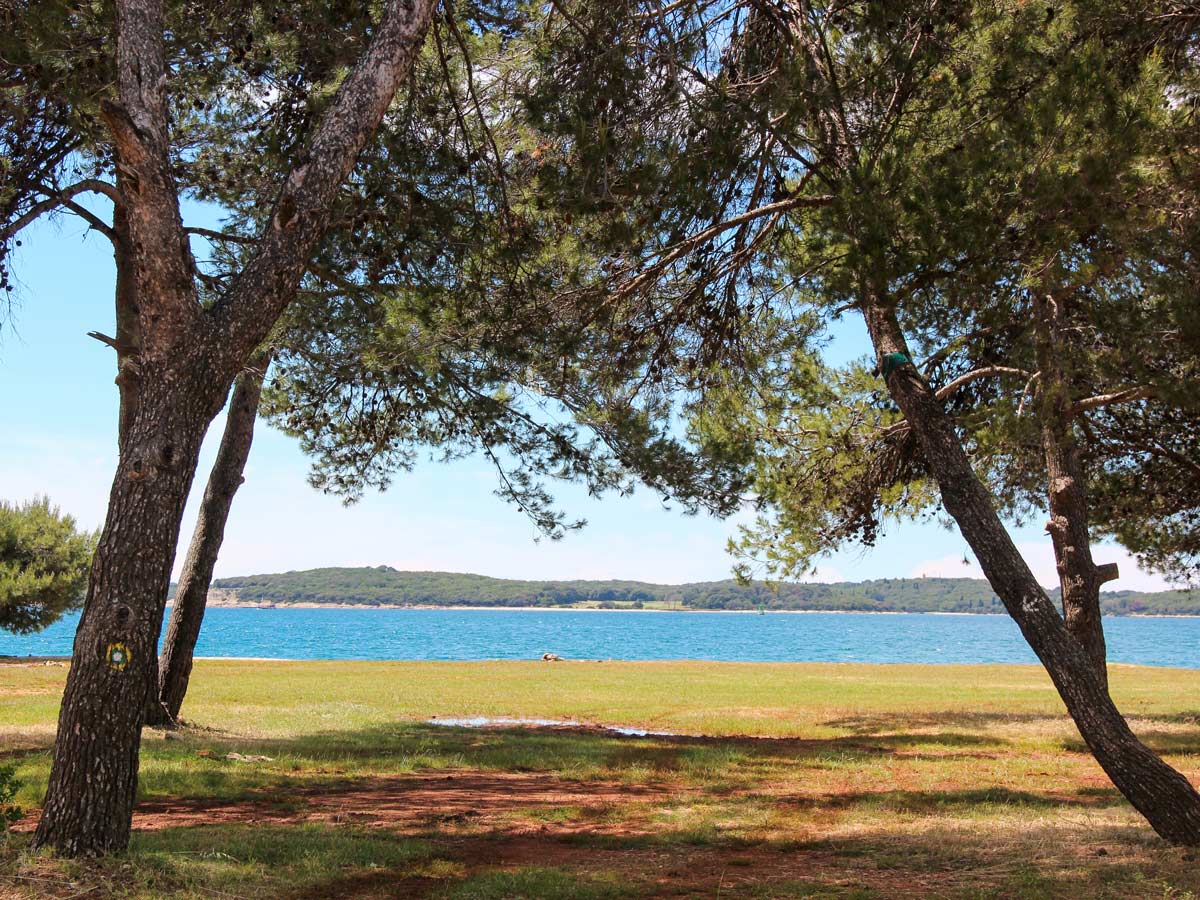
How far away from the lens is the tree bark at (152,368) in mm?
5023

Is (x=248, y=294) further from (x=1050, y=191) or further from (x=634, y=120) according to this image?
(x=1050, y=191)

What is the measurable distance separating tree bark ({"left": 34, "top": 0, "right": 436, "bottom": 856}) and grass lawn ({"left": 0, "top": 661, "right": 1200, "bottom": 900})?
19.2 inches

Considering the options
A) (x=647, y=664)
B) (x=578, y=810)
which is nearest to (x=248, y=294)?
(x=578, y=810)

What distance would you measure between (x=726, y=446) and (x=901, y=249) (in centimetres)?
499

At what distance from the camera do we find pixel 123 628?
5105mm

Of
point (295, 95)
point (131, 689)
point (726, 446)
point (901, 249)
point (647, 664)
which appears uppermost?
point (295, 95)

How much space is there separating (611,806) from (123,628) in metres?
4.82

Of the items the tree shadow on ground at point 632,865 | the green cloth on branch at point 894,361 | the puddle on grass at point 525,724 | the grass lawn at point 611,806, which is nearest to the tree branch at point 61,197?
the grass lawn at point 611,806

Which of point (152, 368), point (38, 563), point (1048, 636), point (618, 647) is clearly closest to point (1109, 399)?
point (1048, 636)

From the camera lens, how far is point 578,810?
8.11 metres

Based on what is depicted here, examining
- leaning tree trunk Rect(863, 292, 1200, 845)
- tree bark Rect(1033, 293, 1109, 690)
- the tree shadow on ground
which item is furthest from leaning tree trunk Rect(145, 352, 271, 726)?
tree bark Rect(1033, 293, 1109, 690)

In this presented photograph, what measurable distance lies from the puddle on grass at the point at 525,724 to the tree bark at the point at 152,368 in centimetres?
941

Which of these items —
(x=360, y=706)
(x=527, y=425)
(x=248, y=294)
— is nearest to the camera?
(x=248, y=294)

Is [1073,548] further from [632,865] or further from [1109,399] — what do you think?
[632,865]
